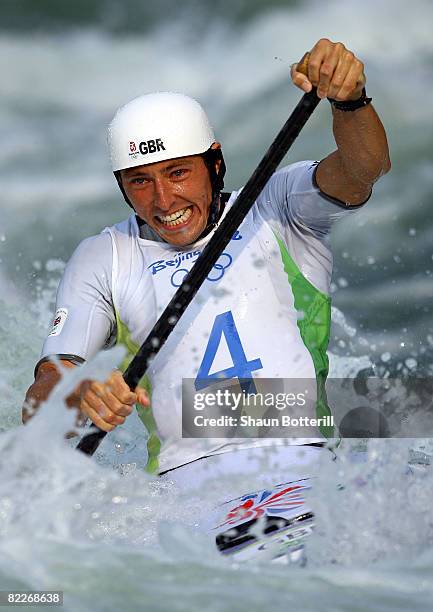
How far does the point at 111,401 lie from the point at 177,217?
0.76 m

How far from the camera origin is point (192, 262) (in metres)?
3.04

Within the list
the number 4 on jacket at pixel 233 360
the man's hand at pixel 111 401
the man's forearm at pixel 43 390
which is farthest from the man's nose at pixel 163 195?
the man's hand at pixel 111 401

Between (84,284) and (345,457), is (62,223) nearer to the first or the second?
(84,284)

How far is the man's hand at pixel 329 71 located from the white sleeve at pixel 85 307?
0.92m

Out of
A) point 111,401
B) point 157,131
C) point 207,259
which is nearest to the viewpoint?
point 111,401

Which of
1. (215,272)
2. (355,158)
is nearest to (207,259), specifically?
(215,272)

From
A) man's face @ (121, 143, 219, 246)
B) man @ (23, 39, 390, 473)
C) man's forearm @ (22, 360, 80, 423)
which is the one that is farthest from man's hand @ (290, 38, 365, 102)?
man's forearm @ (22, 360, 80, 423)

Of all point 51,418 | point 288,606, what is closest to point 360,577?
point 288,606

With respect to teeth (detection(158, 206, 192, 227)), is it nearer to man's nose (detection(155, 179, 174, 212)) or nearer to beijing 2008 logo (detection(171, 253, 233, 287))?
man's nose (detection(155, 179, 174, 212))

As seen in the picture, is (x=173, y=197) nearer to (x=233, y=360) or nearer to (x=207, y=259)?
(x=207, y=259)

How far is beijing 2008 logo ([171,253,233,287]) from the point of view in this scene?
2973 millimetres

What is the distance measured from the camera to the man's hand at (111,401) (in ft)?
8.21

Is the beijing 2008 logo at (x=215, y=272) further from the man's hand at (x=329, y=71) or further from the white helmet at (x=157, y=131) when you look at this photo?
the man's hand at (x=329, y=71)

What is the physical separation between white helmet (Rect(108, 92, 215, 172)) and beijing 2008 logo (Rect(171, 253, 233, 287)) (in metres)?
0.35
